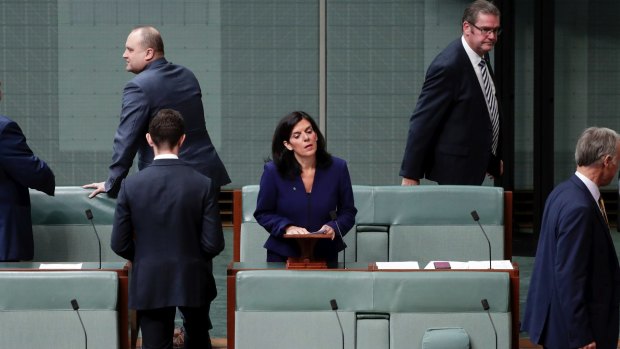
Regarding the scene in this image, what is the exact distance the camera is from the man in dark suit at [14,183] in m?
5.37

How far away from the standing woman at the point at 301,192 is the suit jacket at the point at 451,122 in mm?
943

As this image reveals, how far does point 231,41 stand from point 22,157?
4.21 metres

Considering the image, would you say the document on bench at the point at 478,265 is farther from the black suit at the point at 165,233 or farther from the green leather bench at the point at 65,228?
the green leather bench at the point at 65,228

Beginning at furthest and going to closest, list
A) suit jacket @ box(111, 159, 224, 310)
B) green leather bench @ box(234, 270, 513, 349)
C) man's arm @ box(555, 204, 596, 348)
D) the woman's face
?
the woman's face → suit jacket @ box(111, 159, 224, 310) → green leather bench @ box(234, 270, 513, 349) → man's arm @ box(555, 204, 596, 348)

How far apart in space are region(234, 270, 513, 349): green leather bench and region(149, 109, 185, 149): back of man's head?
575 mm

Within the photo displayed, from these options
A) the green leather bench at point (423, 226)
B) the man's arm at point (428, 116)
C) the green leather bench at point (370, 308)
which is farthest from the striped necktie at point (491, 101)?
the green leather bench at point (370, 308)

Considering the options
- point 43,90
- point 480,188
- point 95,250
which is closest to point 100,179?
point 43,90

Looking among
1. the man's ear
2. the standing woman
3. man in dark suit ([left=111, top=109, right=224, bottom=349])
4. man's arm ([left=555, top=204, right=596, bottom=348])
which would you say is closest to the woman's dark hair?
the standing woman

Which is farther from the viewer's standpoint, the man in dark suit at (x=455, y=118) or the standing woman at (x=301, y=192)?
the man in dark suit at (x=455, y=118)

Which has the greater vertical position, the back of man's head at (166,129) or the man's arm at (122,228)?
the back of man's head at (166,129)

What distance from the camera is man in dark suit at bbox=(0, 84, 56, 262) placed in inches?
211

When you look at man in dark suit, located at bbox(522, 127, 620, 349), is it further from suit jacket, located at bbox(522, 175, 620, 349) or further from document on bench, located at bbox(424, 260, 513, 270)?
document on bench, located at bbox(424, 260, 513, 270)

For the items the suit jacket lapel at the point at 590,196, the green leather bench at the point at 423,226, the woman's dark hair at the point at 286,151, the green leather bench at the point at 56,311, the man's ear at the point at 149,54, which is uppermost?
the man's ear at the point at 149,54

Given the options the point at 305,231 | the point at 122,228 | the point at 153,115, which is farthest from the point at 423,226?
the point at 122,228
